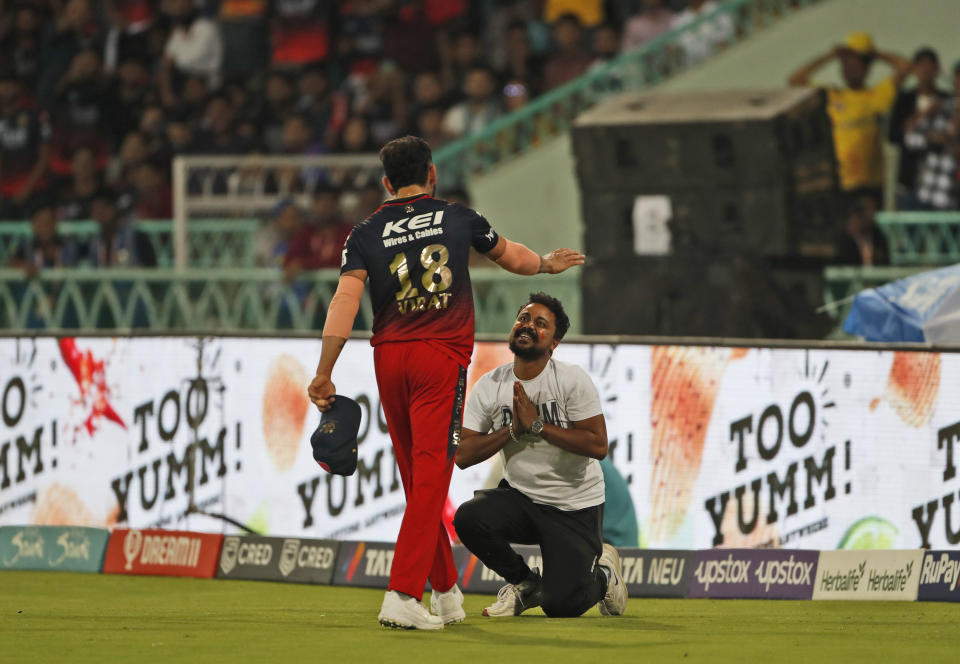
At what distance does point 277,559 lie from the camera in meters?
9.53

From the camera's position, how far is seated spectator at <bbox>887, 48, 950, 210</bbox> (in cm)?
1379

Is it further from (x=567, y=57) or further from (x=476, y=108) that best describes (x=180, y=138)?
(x=567, y=57)

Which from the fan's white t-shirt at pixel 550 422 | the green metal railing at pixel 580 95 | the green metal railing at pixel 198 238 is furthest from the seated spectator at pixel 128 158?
the fan's white t-shirt at pixel 550 422

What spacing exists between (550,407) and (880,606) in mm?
2002

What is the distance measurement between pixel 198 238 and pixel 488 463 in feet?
20.9

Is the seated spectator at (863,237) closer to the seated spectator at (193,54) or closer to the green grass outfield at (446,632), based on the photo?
the green grass outfield at (446,632)

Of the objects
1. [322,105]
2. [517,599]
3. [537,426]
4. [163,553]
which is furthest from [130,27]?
[517,599]

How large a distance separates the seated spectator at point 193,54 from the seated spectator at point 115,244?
392 cm

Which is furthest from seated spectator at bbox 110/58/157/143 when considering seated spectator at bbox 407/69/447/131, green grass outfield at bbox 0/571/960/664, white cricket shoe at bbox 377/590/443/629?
white cricket shoe at bbox 377/590/443/629

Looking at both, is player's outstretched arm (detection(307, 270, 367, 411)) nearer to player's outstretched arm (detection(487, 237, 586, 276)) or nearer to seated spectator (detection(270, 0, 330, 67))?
player's outstretched arm (detection(487, 237, 586, 276))

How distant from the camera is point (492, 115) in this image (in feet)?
54.2

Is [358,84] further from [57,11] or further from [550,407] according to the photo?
[550,407]

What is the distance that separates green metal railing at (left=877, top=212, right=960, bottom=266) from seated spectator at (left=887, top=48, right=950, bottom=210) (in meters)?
0.43

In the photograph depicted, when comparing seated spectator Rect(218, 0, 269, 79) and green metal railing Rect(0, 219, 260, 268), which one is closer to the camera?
green metal railing Rect(0, 219, 260, 268)
